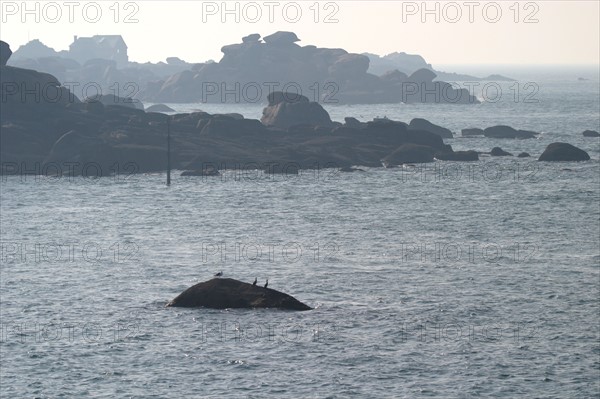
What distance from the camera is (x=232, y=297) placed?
60.0m

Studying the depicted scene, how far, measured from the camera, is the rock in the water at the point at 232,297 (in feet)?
196

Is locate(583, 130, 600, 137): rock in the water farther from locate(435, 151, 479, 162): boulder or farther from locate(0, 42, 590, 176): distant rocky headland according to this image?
locate(435, 151, 479, 162): boulder

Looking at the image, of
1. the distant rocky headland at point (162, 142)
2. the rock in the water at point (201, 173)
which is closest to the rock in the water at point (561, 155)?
the distant rocky headland at point (162, 142)

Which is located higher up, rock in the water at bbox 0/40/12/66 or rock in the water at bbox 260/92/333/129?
rock in the water at bbox 0/40/12/66

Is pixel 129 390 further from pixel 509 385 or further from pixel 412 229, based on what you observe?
pixel 412 229

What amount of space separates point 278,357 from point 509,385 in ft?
34.4

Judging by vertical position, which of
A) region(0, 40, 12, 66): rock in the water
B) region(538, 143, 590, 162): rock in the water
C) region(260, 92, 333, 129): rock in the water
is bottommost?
region(538, 143, 590, 162): rock in the water

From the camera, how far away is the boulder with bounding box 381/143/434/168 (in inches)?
5615

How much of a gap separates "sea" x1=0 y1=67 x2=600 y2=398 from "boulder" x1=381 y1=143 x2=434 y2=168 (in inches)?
867

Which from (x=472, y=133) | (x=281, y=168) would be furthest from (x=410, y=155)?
(x=472, y=133)

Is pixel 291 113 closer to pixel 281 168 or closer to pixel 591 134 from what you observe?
pixel 281 168

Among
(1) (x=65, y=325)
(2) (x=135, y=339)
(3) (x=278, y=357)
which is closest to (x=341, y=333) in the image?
(3) (x=278, y=357)

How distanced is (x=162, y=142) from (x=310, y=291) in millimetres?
79542

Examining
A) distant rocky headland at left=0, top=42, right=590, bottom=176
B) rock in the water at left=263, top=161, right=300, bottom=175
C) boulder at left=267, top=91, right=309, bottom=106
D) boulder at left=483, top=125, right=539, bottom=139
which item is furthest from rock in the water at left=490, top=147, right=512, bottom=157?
boulder at left=267, top=91, right=309, bottom=106
